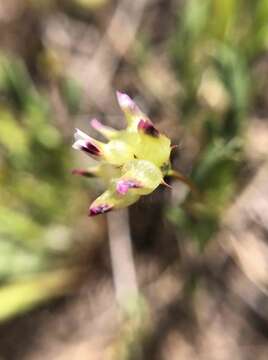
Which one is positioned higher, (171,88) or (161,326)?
(171,88)

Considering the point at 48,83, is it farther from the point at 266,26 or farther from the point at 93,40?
the point at 266,26

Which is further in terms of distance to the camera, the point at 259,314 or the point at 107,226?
the point at 107,226

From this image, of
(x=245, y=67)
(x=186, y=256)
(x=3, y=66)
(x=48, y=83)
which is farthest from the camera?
(x=48, y=83)

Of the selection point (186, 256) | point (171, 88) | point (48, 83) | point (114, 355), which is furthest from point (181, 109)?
point (114, 355)

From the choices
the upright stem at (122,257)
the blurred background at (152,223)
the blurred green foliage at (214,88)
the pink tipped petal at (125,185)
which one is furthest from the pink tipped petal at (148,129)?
the upright stem at (122,257)

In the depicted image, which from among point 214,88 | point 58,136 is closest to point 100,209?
point 58,136

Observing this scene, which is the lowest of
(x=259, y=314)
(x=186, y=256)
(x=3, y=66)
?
(x=259, y=314)

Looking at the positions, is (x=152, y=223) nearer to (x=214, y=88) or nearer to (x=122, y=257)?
(x=122, y=257)

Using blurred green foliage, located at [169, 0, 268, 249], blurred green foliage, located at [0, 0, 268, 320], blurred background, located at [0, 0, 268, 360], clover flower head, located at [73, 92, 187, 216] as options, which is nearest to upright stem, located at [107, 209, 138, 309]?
blurred background, located at [0, 0, 268, 360]

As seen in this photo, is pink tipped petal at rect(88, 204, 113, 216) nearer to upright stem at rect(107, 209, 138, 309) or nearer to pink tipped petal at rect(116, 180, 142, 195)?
pink tipped petal at rect(116, 180, 142, 195)
